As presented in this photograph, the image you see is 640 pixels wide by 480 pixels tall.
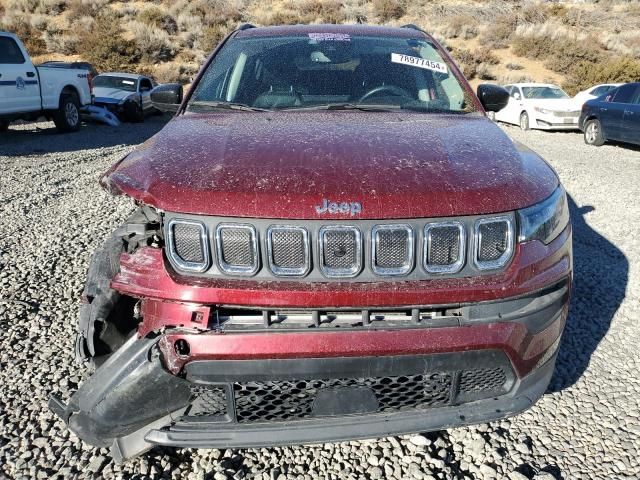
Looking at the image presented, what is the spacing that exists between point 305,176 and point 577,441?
1.72m

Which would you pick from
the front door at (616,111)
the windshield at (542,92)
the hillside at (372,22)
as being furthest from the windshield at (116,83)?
the front door at (616,111)

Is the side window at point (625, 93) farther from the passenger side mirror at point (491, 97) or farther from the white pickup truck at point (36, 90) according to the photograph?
the white pickup truck at point (36, 90)

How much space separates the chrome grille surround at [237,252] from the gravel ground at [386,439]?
0.94 meters

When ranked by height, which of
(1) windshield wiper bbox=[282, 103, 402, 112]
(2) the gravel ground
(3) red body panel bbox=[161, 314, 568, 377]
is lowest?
Result: (2) the gravel ground

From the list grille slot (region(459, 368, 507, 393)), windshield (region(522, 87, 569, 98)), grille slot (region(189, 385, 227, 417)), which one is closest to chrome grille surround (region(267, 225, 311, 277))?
grille slot (region(189, 385, 227, 417))

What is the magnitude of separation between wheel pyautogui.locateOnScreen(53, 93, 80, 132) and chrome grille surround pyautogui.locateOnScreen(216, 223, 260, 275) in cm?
1180

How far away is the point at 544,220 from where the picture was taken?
6.31 feet

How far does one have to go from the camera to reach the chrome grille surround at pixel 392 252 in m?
1.72

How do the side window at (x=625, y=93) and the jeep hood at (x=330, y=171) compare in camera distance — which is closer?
the jeep hood at (x=330, y=171)

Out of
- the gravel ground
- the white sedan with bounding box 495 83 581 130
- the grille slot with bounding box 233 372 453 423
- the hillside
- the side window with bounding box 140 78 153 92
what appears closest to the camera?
the grille slot with bounding box 233 372 453 423

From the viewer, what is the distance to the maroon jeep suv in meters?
1.71

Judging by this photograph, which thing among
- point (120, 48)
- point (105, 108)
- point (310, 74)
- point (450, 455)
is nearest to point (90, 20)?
point (120, 48)

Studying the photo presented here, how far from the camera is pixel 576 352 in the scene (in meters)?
3.04

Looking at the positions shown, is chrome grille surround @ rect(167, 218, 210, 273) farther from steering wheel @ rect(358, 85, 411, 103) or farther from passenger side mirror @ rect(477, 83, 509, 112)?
passenger side mirror @ rect(477, 83, 509, 112)
